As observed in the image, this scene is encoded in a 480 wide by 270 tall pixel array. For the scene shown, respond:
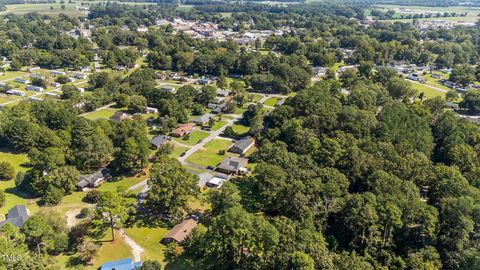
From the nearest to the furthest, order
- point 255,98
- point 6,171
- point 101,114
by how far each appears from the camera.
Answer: point 6,171, point 101,114, point 255,98

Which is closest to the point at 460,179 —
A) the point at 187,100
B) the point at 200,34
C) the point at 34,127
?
the point at 187,100

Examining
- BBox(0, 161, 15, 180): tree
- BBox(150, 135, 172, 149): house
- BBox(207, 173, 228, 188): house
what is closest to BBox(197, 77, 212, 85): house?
BBox(150, 135, 172, 149): house

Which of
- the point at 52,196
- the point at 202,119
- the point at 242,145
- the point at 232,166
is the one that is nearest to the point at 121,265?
the point at 52,196

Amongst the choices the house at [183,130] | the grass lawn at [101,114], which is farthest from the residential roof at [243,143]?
the grass lawn at [101,114]

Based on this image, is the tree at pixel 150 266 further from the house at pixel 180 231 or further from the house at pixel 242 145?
the house at pixel 242 145

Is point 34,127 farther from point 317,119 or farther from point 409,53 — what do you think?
point 409,53

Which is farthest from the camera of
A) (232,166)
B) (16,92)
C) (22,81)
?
(22,81)

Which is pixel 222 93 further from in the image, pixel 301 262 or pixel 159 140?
pixel 301 262
